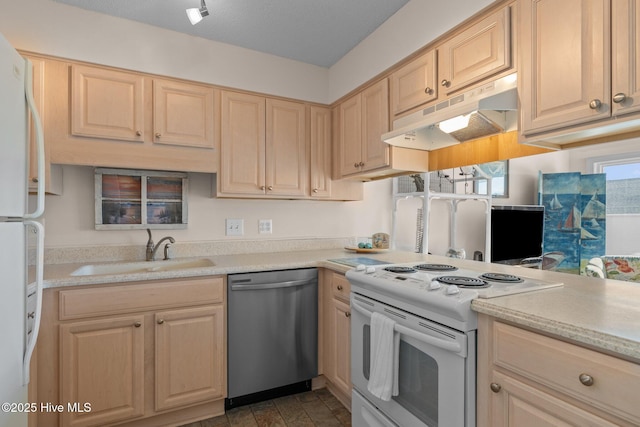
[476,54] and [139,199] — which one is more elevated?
[476,54]

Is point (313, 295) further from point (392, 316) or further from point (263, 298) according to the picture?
point (392, 316)

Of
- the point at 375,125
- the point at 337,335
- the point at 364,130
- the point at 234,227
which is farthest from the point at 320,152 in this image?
the point at 337,335

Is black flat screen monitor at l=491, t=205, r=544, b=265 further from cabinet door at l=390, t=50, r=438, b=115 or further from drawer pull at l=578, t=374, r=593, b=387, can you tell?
drawer pull at l=578, t=374, r=593, b=387

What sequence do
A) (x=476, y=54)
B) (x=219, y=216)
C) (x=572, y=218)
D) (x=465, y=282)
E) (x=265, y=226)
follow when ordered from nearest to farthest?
(x=465, y=282), (x=476, y=54), (x=219, y=216), (x=265, y=226), (x=572, y=218)

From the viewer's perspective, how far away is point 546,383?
95 cm

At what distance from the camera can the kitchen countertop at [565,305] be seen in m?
0.85

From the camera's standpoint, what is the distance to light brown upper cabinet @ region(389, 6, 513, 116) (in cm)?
150

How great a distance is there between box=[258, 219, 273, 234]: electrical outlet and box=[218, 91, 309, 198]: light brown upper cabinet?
0.31 m

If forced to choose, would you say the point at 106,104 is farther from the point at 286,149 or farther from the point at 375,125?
the point at 375,125

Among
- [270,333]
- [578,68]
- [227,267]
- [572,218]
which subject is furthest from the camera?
[572,218]

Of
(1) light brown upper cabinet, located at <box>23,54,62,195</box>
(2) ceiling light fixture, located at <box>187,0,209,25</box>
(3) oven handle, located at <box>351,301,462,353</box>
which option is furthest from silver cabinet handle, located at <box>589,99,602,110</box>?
(1) light brown upper cabinet, located at <box>23,54,62,195</box>

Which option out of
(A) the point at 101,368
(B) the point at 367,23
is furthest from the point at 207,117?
(A) the point at 101,368

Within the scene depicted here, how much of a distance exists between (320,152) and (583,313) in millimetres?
2062

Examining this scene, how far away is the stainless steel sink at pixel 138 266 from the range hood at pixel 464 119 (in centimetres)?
153
